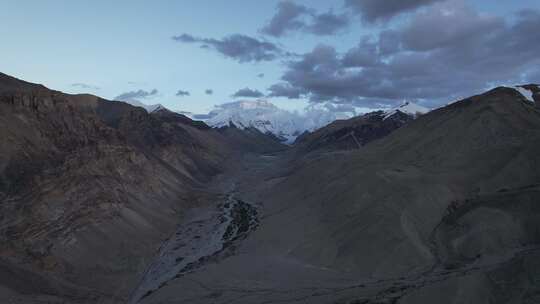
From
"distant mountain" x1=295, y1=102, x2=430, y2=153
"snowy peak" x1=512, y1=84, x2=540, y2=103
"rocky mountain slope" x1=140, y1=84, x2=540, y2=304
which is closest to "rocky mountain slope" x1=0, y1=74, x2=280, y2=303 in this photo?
"rocky mountain slope" x1=140, y1=84, x2=540, y2=304

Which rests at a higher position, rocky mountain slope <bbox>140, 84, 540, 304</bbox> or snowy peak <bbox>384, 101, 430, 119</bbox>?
snowy peak <bbox>384, 101, 430, 119</bbox>

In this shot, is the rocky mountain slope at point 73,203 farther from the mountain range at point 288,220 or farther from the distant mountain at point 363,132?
the distant mountain at point 363,132

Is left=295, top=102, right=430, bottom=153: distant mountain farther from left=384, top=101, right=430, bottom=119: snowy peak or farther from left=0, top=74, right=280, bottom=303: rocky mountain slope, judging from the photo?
left=0, top=74, right=280, bottom=303: rocky mountain slope

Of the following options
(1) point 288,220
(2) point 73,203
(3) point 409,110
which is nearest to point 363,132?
(3) point 409,110

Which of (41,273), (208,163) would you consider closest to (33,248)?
(41,273)

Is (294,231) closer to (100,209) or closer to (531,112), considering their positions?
(100,209)

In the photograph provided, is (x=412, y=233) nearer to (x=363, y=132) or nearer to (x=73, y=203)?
(x=73, y=203)

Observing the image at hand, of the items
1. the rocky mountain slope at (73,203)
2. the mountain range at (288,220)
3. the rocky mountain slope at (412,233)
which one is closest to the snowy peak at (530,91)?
the mountain range at (288,220)
